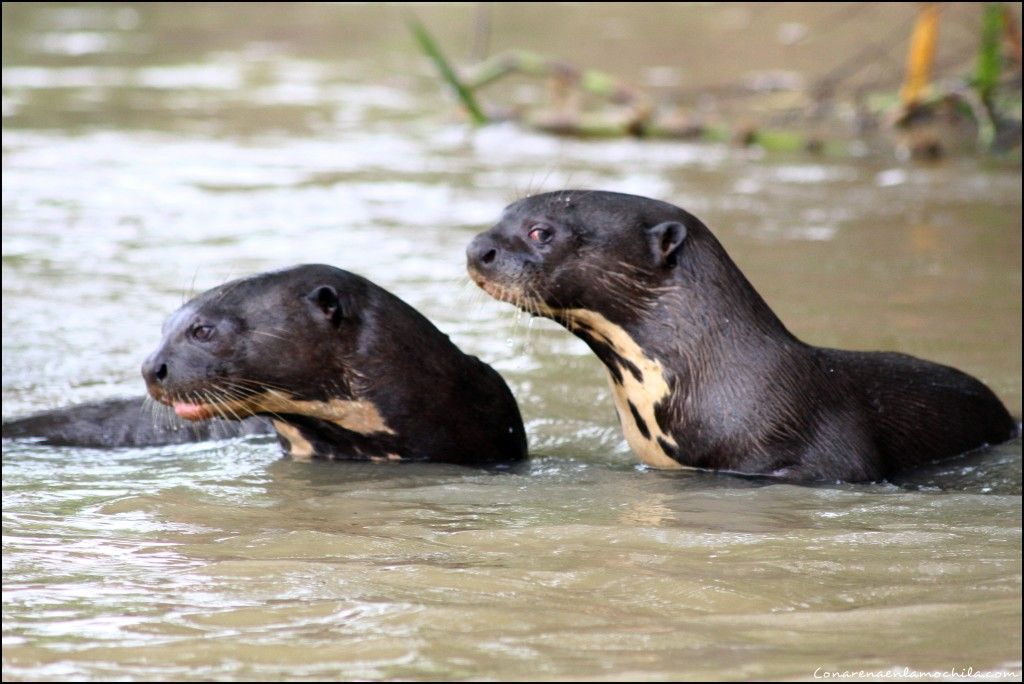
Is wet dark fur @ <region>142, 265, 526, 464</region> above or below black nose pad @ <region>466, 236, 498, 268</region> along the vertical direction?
below

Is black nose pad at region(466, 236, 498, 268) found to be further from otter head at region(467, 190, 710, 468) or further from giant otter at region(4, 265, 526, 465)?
giant otter at region(4, 265, 526, 465)

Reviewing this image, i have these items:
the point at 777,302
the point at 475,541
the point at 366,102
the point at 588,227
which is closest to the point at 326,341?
the point at 588,227

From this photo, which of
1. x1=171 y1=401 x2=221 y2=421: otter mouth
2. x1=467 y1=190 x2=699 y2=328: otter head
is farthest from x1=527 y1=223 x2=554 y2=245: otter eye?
x1=171 y1=401 x2=221 y2=421: otter mouth

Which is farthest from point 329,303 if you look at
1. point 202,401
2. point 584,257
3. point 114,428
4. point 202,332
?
point 114,428

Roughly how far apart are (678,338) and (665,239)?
0.34 metres

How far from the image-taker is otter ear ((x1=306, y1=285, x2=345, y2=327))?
5.88m

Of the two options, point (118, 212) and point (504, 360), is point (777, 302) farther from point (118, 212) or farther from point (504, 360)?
point (118, 212)

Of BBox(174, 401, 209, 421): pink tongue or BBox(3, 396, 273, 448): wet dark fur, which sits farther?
BBox(3, 396, 273, 448): wet dark fur

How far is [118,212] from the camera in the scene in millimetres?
11391

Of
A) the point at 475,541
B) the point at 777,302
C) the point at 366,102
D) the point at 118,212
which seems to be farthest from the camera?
the point at 366,102

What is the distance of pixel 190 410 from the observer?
5.84 meters

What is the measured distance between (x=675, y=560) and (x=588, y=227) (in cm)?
175

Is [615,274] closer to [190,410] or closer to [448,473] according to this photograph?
[448,473]

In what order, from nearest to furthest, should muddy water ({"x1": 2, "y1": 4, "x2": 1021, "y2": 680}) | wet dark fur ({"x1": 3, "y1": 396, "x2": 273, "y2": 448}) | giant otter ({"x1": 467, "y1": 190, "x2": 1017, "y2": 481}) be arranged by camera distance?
muddy water ({"x1": 2, "y1": 4, "x2": 1021, "y2": 680}) → giant otter ({"x1": 467, "y1": 190, "x2": 1017, "y2": 481}) → wet dark fur ({"x1": 3, "y1": 396, "x2": 273, "y2": 448})
